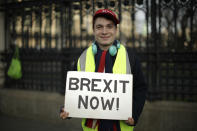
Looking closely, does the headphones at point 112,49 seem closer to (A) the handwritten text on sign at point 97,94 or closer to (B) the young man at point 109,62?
(B) the young man at point 109,62

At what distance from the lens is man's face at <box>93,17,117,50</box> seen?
2029mm

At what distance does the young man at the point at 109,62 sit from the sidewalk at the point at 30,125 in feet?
9.37

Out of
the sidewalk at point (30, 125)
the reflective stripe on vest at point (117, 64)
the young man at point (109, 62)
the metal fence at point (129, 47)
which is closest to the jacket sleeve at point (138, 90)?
the young man at point (109, 62)

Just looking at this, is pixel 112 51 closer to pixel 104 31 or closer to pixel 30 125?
pixel 104 31

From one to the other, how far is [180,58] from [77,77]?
10.8ft

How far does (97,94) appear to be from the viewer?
1.97 meters

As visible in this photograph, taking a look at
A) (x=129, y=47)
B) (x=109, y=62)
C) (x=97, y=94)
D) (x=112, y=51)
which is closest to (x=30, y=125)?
(x=129, y=47)

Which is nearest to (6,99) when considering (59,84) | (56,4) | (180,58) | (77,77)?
(59,84)

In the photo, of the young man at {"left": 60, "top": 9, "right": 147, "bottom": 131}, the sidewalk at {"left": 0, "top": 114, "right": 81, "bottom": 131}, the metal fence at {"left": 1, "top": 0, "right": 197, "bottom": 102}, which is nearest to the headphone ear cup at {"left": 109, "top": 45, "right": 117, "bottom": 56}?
the young man at {"left": 60, "top": 9, "right": 147, "bottom": 131}

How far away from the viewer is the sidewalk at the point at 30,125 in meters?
4.63

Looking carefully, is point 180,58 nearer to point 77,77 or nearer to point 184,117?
point 184,117

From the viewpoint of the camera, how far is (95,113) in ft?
6.40

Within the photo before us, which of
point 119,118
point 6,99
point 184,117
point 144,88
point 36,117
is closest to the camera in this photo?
point 119,118

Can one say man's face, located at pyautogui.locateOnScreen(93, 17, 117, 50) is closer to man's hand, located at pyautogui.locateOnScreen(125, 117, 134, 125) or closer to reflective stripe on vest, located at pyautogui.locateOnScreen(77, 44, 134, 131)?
reflective stripe on vest, located at pyautogui.locateOnScreen(77, 44, 134, 131)
